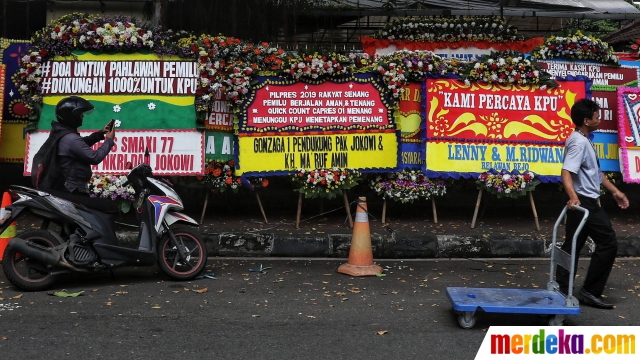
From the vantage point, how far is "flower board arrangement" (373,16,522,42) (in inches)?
441

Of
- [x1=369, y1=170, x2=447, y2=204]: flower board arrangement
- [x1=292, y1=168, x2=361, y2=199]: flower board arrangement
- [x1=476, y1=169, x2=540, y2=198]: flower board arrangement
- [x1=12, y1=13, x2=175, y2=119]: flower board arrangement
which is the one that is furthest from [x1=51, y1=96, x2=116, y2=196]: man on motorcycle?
[x1=476, y1=169, x2=540, y2=198]: flower board arrangement

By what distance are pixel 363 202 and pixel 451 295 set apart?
2.13 meters

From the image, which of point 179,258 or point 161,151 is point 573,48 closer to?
point 161,151

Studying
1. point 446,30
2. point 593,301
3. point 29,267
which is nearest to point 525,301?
point 593,301

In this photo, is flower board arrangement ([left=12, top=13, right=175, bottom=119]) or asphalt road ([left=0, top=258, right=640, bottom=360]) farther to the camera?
flower board arrangement ([left=12, top=13, right=175, bottom=119])

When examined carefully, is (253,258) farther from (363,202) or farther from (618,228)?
(618,228)

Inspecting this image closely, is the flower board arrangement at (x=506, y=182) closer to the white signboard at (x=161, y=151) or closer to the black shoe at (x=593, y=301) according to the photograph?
the black shoe at (x=593, y=301)

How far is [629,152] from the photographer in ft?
30.3

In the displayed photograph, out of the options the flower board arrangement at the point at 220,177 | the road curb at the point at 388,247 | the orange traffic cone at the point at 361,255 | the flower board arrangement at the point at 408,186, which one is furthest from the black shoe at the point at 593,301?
the flower board arrangement at the point at 220,177

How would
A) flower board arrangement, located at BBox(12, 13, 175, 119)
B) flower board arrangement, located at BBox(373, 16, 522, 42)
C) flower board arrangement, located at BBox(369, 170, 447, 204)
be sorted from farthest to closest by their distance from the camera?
1. flower board arrangement, located at BBox(373, 16, 522, 42)
2. flower board arrangement, located at BBox(369, 170, 447, 204)
3. flower board arrangement, located at BBox(12, 13, 175, 119)

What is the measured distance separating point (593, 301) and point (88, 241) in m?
4.54

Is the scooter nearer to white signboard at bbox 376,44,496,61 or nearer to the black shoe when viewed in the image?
the black shoe

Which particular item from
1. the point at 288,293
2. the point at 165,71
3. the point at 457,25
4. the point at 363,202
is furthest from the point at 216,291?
the point at 457,25

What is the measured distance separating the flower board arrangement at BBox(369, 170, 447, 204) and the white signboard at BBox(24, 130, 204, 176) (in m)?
2.43
